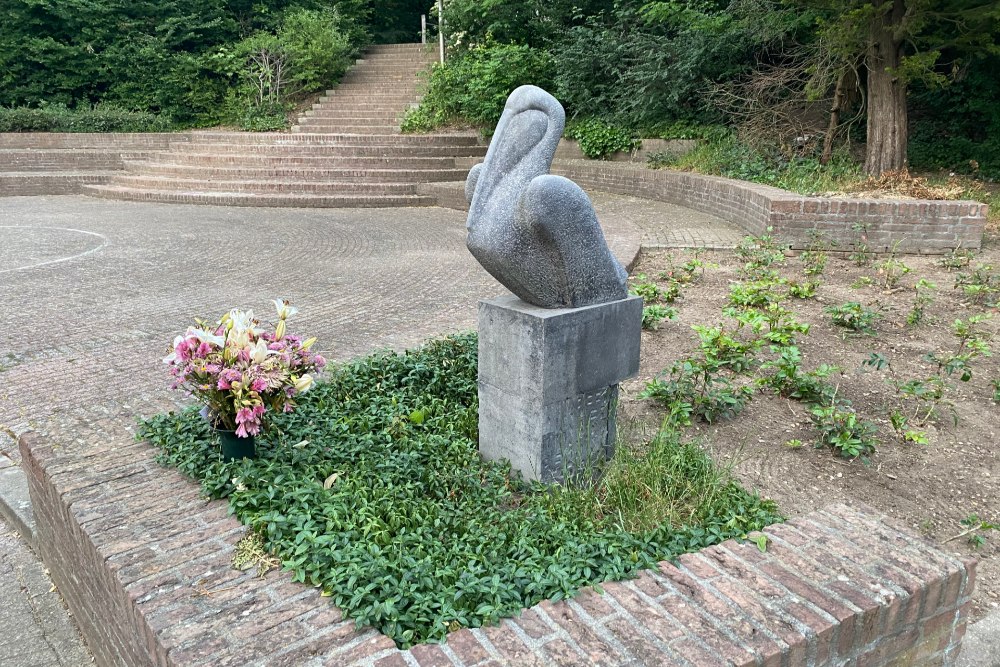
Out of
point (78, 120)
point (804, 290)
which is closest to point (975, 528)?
point (804, 290)

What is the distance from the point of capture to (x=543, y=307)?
316cm

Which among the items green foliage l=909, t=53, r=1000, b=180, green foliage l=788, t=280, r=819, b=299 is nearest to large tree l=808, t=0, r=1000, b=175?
green foliage l=909, t=53, r=1000, b=180

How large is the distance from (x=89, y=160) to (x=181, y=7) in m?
6.80

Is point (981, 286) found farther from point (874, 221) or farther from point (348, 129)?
point (348, 129)

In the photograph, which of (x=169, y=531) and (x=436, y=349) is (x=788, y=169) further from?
(x=169, y=531)

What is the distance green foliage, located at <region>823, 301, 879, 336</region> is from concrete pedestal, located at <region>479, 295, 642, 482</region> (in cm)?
290

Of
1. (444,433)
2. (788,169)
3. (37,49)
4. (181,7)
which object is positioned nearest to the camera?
(444,433)

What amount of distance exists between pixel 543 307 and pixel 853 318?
11.0ft

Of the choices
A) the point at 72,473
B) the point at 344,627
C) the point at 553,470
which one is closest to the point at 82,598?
the point at 72,473

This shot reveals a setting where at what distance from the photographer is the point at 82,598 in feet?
9.34

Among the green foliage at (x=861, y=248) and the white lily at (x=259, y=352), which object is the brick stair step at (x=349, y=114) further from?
the white lily at (x=259, y=352)

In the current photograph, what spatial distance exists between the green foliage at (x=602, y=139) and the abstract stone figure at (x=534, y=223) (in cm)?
1126

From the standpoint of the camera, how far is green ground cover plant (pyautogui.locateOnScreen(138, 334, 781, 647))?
2273 millimetres

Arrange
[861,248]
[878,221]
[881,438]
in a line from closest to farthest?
[881,438]
[861,248]
[878,221]
